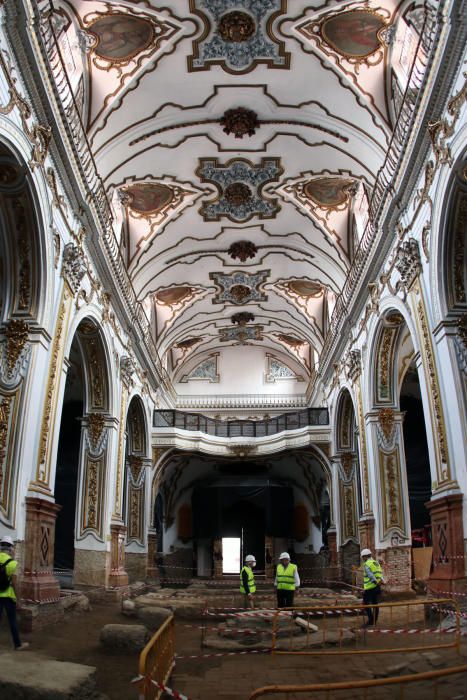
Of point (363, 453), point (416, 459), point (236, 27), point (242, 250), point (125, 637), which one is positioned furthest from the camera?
point (416, 459)

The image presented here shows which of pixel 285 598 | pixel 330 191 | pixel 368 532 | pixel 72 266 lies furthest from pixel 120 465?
pixel 330 191

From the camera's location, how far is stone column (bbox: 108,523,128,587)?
14594mm

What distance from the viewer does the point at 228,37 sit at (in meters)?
11.6

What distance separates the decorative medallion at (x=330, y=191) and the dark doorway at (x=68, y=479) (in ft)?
29.4

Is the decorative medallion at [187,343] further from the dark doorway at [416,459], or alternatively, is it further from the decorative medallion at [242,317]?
the dark doorway at [416,459]

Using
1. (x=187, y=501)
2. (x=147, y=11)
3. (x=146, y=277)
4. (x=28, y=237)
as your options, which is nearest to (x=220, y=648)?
(x=28, y=237)

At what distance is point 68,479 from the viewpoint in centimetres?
2105

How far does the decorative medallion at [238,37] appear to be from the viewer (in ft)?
36.2

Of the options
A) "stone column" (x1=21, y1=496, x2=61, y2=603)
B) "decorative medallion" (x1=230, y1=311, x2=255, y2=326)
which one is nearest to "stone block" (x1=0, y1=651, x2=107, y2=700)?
"stone column" (x1=21, y1=496, x2=61, y2=603)

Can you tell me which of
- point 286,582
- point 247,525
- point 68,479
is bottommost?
point 286,582

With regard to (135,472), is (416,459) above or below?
above

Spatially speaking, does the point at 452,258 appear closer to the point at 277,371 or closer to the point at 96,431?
the point at 96,431

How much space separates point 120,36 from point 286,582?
9867 millimetres

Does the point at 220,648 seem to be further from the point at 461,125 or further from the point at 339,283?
the point at 339,283
